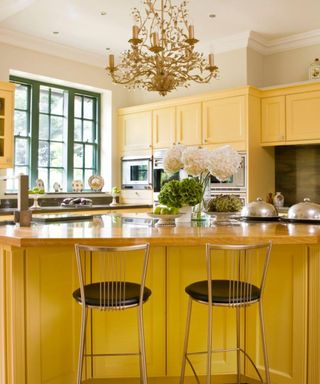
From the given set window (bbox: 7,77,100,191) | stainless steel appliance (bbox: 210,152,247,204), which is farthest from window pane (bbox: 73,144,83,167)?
stainless steel appliance (bbox: 210,152,247,204)

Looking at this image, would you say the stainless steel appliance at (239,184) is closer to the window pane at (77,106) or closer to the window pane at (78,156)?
the window pane at (78,156)

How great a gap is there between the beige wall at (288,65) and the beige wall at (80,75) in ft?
6.90

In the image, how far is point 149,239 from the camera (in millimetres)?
2004

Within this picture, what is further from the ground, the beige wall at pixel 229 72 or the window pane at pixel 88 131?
the beige wall at pixel 229 72

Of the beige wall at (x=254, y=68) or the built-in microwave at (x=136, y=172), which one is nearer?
the beige wall at (x=254, y=68)

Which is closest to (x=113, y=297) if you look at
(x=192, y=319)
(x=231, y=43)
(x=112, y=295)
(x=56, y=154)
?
(x=112, y=295)

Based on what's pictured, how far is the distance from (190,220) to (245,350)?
83 centimetres

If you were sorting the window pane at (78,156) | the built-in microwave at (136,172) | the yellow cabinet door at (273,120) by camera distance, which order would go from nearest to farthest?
1. the yellow cabinet door at (273,120)
2. the built-in microwave at (136,172)
3. the window pane at (78,156)

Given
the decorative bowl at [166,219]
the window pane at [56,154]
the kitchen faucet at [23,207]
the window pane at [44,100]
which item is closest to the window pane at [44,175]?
the window pane at [56,154]

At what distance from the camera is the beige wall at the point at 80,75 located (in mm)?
5105

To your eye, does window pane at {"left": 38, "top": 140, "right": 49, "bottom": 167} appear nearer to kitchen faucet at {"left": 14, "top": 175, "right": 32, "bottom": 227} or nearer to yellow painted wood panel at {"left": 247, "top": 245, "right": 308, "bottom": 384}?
kitchen faucet at {"left": 14, "top": 175, "right": 32, "bottom": 227}

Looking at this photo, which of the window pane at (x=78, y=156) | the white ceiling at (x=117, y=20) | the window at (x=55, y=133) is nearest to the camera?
the white ceiling at (x=117, y=20)

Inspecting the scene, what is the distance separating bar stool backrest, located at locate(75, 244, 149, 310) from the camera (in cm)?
187

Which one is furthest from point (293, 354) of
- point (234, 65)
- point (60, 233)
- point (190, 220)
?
point (234, 65)
